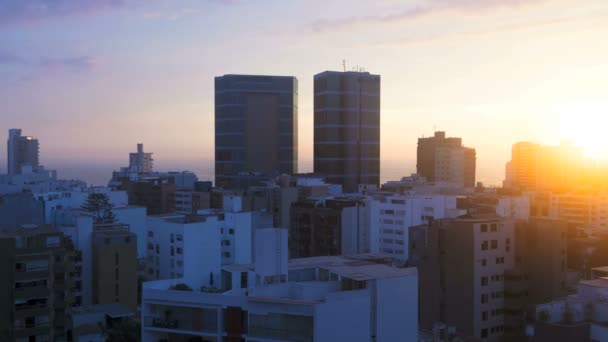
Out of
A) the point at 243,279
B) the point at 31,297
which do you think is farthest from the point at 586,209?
the point at 31,297

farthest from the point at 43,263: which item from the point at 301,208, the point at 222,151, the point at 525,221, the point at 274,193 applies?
the point at 222,151

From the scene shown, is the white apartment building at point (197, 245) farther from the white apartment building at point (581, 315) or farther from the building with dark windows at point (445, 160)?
the building with dark windows at point (445, 160)

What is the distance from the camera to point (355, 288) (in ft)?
48.8

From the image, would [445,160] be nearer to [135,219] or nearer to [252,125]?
[252,125]

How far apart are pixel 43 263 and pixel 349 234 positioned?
20734 millimetres

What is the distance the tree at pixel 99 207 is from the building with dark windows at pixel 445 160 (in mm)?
53026

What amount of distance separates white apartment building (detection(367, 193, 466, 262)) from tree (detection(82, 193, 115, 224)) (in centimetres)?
1518

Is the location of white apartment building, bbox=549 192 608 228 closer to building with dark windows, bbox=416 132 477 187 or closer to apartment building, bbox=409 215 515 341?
building with dark windows, bbox=416 132 477 187

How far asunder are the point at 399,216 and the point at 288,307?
24.7 m

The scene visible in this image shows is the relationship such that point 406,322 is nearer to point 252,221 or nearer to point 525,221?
point 525,221

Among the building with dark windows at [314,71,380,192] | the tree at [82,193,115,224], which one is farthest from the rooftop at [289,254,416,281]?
the building with dark windows at [314,71,380,192]

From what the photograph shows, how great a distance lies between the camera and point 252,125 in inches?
3231

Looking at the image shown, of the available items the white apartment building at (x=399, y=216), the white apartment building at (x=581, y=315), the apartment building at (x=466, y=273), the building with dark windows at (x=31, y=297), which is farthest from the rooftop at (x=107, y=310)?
the white apartment building at (x=581, y=315)

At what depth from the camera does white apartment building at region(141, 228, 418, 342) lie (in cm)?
1374
